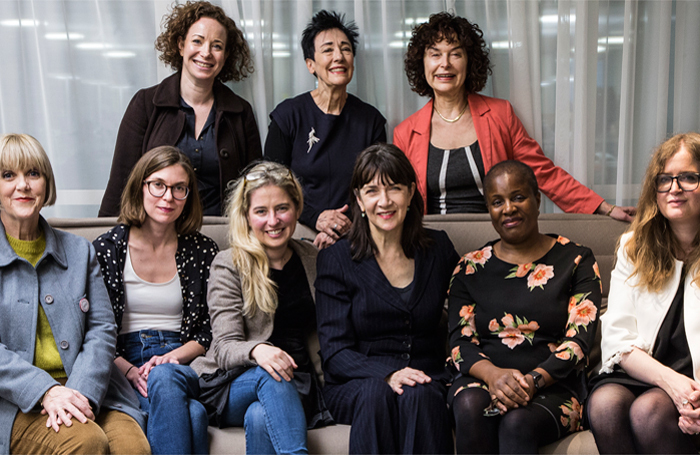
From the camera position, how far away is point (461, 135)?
2783mm

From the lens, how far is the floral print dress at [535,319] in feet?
6.08

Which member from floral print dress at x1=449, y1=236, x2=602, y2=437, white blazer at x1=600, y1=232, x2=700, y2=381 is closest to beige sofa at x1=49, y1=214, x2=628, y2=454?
floral print dress at x1=449, y1=236, x2=602, y2=437

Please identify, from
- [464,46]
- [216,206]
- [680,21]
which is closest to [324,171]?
[216,206]

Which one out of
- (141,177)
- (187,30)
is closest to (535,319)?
(141,177)

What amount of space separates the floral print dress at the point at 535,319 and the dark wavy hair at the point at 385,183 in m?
0.22

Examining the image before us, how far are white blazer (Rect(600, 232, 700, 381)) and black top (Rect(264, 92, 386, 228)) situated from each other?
1250 mm

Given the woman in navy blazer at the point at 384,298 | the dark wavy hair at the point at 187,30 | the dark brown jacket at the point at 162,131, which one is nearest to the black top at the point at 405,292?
the woman in navy blazer at the point at 384,298

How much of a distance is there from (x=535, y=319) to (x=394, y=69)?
1613mm

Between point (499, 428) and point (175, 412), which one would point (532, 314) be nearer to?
point (499, 428)

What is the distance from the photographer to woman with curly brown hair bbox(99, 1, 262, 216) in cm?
272

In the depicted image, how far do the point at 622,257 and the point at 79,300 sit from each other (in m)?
1.67

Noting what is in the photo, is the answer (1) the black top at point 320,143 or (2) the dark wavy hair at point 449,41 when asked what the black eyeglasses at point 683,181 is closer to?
(2) the dark wavy hair at point 449,41

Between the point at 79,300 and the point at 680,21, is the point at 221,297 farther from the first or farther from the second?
the point at 680,21

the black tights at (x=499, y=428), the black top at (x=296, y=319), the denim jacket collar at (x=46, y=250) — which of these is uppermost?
the denim jacket collar at (x=46, y=250)
